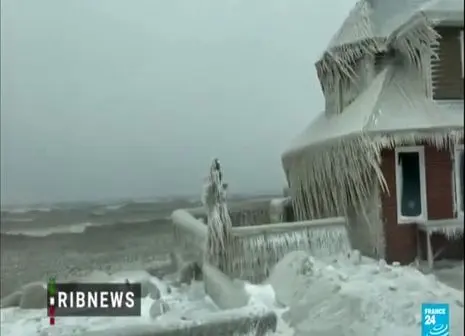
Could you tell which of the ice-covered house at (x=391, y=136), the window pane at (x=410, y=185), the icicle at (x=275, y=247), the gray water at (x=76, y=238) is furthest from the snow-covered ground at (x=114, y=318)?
the window pane at (x=410, y=185)

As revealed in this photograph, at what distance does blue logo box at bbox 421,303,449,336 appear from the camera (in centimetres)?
146

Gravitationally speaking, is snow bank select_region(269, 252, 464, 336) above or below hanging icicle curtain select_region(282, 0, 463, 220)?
below

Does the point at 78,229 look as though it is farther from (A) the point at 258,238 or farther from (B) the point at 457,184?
(B) the point at 457,184

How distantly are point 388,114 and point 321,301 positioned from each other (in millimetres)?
837

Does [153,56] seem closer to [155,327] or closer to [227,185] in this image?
[227,185]

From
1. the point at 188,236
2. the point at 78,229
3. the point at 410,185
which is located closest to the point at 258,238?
the point at 188,236

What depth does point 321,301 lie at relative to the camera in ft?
5.62

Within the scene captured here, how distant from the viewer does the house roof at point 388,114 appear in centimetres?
153

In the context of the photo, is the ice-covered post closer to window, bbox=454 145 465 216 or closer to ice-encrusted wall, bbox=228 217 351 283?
ice-encrusted wall, bbox=228 217 351 283

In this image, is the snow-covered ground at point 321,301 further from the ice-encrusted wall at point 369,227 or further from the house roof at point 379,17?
the house roof at point 379,17

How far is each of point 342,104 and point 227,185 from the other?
0.66m

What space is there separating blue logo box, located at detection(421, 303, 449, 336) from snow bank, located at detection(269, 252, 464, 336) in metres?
0.02

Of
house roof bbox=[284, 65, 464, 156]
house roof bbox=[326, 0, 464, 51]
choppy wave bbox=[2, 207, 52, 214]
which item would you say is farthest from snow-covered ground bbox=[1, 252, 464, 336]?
house roof bbox=[326, 0, 464, 51]

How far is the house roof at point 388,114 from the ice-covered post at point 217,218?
36 cm
